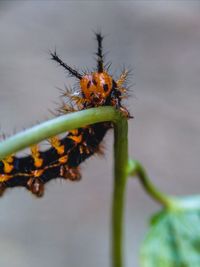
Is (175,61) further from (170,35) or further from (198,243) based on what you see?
(198,243)

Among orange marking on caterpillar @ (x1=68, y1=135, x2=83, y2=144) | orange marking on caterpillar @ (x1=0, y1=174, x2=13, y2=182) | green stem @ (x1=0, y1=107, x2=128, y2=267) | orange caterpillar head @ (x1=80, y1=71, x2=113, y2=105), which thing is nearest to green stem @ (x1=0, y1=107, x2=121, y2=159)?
green stem @ (x1=0, y1=107, x2=128, y2=267)

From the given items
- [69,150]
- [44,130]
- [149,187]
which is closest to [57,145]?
[69,150]

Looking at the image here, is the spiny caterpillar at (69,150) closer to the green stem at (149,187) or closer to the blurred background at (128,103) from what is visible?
the green stem at (149,187)

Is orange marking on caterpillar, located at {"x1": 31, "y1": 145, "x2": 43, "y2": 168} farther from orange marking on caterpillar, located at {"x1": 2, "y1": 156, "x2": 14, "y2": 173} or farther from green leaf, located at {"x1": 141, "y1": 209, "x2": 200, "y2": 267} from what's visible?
green leaf, located at {"x1": 141, "y1": 209, "x2": 200, "y2": 267}

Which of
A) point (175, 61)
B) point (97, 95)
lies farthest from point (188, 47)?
point (97, 95)

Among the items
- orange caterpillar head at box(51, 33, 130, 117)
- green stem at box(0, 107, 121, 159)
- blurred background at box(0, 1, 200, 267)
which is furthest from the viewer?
blurred background at box(0, 1, 200, 267)

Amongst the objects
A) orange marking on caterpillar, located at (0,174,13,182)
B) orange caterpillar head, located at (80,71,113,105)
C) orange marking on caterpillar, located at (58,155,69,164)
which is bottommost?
orange marking on caterpillar, located at (0,174,13,182)

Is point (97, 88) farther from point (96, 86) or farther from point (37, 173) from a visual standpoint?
point (37, 173)
